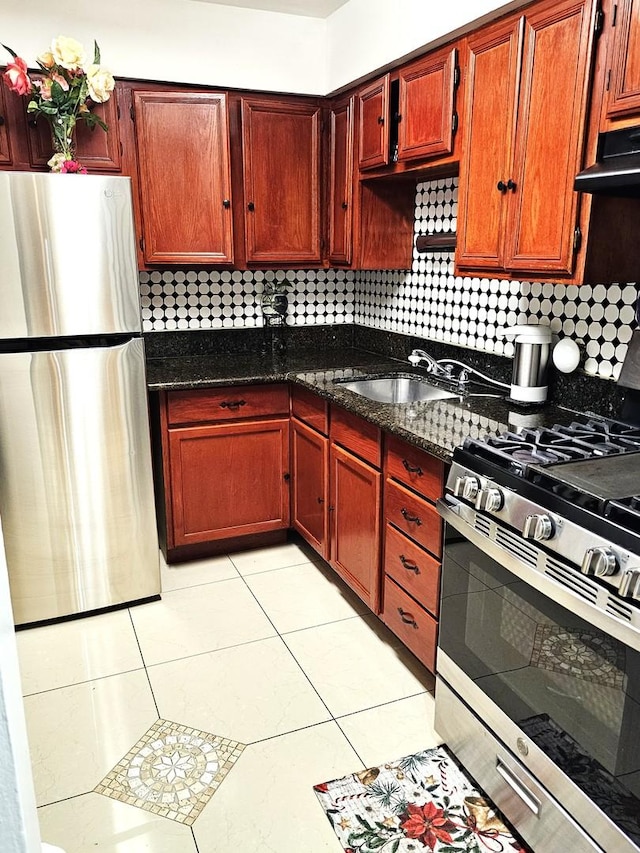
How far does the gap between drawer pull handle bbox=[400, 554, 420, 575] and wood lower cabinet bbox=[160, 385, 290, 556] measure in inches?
42.2

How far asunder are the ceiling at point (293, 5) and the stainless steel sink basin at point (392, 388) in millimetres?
1680

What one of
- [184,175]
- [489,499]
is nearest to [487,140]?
[489,499]

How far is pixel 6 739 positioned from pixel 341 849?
4.75 ft

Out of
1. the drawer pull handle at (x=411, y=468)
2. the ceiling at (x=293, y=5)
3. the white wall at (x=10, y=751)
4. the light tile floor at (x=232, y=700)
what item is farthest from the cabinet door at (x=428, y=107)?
the white wall at (x=10, y=751)

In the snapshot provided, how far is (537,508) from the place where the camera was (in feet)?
4.87

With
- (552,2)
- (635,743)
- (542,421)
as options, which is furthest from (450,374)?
(635,743)

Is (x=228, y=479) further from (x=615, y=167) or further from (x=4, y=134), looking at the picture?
(x=615, y=167)

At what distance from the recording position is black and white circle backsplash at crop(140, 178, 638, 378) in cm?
220

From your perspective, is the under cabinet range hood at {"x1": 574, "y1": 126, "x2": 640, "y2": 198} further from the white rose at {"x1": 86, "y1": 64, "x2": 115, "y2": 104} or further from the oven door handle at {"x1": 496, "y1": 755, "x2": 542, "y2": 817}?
the white rose at {"x1": 86, "y1": 64, "x2": 115, "y2": 104}

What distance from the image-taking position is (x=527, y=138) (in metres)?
1.98

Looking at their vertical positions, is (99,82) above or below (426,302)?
above

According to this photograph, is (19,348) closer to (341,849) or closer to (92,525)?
(92,525)

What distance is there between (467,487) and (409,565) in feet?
1.95

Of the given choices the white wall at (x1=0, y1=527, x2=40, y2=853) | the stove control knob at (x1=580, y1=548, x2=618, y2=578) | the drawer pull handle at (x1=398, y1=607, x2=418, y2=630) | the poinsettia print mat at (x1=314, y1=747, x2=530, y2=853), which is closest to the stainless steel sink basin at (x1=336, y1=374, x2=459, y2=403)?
the drawer pull handle at (x1=398, y1=607, x2=418, y2=630)
